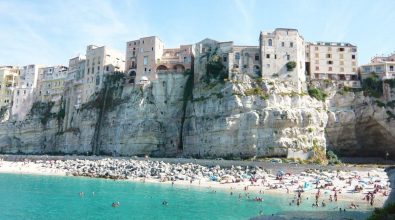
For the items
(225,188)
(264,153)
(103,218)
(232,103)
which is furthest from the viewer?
(232,103)

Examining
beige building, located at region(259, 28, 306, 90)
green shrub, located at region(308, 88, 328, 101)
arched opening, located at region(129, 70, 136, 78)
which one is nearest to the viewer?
green shrub, located at region(308, 88, 328, 101)

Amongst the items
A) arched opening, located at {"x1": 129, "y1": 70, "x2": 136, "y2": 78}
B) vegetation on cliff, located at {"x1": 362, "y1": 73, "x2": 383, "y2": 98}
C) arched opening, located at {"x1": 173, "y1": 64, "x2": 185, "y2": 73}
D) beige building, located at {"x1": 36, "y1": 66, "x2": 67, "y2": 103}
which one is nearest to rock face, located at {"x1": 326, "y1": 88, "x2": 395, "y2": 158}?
vegetation on cliff, located at {"x1": 362, "y1": 73, "x2": 383, "y2": 98}

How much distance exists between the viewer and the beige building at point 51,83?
313ft

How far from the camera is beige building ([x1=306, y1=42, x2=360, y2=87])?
2847 inches

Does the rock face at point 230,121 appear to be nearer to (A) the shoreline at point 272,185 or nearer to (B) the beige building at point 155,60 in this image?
(B) the beige building at point 155,60

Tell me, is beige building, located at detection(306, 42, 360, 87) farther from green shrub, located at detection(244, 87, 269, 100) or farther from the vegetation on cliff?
green shrub, located at detection(244, 87, 269, 100)

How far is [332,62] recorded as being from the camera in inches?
2876

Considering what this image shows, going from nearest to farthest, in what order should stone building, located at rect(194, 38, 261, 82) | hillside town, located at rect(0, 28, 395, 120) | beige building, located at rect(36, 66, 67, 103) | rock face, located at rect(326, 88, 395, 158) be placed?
rock face, located at rect(326, 88, 395, 158) < hillside town, located at rect(0, 28, 395, 120) < stone building, located at rect(194, 38, 261, 82) < beige building, located at rect(36, 66, 67, 103)

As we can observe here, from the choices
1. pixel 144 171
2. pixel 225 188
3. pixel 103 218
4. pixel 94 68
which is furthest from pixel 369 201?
pixel 94 68

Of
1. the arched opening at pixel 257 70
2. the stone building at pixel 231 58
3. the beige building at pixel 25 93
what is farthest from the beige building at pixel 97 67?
the arched opening at pixel 257 70

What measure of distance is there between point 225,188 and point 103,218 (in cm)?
1949

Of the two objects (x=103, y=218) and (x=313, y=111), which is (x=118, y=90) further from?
(x=103, y=218)

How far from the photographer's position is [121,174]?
58.2m

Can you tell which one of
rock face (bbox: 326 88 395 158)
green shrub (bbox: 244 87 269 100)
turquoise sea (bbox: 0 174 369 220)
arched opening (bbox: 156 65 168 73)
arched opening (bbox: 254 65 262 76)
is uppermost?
arched opening (bbox: 156 65 168 73)
